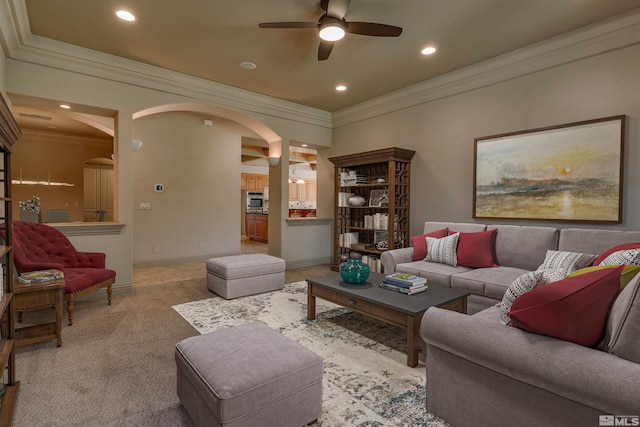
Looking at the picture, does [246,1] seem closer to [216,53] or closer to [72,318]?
[216,53]

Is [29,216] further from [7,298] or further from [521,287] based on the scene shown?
[521,287]

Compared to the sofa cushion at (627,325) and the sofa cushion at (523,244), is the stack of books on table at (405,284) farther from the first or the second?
the sofa cushion at (627,325)

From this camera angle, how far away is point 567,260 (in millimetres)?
2762

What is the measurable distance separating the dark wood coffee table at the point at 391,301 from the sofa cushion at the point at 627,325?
111 cm

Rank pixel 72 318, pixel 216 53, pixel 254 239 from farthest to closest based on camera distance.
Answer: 1. pixel 254 239
2. pixel 216 53
3. pixel 72 318

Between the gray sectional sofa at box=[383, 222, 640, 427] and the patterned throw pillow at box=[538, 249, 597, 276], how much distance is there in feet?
3.83

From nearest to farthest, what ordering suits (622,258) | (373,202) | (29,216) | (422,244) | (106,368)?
(622,258)
(106,368)
(422,244)
(29,216)
(373,202)

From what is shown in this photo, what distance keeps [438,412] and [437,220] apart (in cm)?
319

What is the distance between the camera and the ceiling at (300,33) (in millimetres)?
2869

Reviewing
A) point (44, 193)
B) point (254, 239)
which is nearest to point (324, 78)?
point (254, 239)

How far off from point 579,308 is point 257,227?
894 cm

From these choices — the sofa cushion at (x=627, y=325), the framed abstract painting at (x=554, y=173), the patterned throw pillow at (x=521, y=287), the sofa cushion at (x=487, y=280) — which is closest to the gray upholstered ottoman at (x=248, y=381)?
the patterned throw pillow at (x=521, y=287)

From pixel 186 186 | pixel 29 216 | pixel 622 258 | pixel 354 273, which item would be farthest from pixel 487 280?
pixel 29 216

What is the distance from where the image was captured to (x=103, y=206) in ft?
26.3
